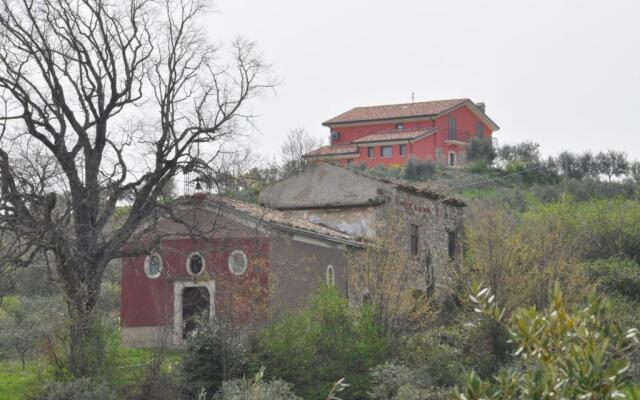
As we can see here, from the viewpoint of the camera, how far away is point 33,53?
24828mm

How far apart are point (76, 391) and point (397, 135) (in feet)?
148

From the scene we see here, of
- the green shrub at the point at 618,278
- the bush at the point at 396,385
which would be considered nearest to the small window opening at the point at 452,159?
the green shrub at the point at 618,278

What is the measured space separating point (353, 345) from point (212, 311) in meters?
5.34

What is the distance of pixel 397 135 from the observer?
6341 centimetres

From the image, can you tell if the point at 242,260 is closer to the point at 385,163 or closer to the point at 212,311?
the point at 212,311

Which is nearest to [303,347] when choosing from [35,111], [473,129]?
[35,111]

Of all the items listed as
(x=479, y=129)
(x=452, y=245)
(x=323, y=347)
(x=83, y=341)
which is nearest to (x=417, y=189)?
(x=452, y=245)

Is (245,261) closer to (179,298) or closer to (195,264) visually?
(195,264)

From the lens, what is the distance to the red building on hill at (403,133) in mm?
63438

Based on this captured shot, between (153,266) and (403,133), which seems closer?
(153,266)

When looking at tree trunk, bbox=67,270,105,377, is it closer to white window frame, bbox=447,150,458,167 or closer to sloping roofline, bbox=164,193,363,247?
sloping roofline, bbox=164,193,363,247

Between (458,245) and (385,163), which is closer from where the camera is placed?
(458,245)

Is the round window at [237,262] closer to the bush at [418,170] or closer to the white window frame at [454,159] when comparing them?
the bush at [418,170]

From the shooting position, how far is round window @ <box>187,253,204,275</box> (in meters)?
28.4
